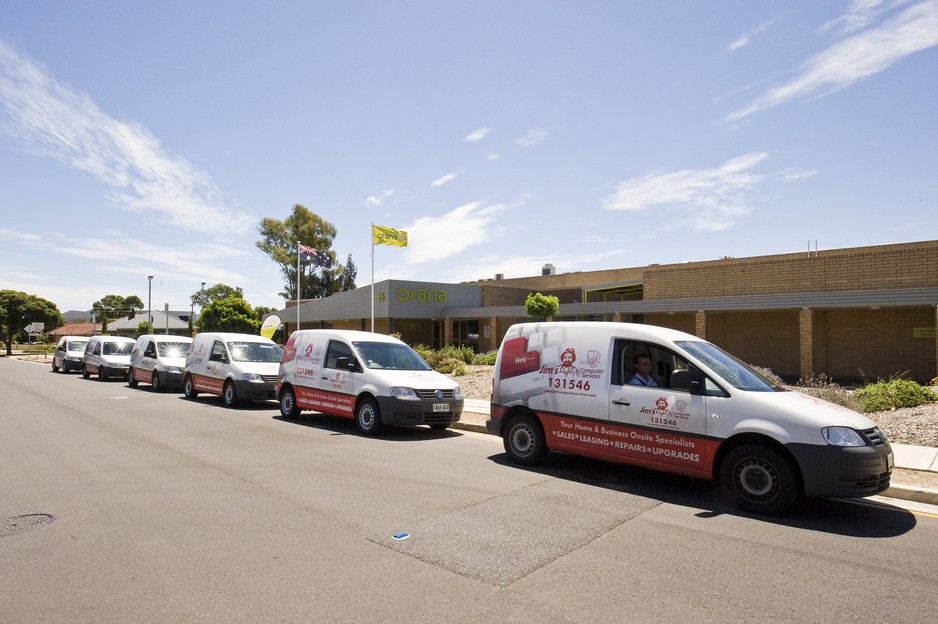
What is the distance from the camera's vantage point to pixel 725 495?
646 centimetres

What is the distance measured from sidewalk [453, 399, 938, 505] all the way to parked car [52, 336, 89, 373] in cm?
2574

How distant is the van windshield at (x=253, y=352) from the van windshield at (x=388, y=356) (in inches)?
204

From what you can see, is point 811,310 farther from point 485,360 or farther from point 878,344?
point 485,360

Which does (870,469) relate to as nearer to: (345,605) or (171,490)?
(345,605)

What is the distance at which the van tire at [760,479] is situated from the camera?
5.82m

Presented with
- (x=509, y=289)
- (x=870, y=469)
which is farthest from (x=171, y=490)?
(x=509, y=289)

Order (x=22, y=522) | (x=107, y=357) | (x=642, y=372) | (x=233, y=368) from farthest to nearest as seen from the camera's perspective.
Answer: (x=107, y=357), (x=233, y=368), (x=642, y=372), (x=22, y=522)

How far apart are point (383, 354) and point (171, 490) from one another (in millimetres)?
5367

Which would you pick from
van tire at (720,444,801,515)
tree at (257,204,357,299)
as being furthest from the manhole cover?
tree at (257,204,357,299)

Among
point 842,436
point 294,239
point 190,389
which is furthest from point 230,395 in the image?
point 294,239

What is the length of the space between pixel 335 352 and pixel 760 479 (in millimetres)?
8079

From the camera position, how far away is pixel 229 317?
42.8 m

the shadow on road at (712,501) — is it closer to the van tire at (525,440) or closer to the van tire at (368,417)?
the van tire at (525,440)

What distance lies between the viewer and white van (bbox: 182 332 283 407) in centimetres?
1432
